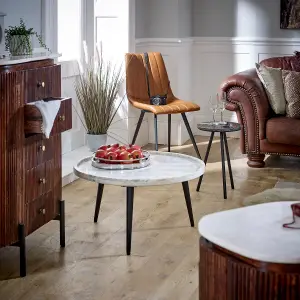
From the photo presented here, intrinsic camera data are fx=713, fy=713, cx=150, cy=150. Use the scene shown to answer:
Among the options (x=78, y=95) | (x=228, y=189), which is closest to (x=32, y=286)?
(x=228, y=189)

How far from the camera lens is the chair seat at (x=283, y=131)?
18.9ft

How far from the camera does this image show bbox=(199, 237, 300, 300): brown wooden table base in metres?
1.91

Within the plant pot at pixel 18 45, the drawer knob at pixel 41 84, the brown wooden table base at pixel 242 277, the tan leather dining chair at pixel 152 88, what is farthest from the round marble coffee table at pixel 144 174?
the tan leather dining chair at pixel 152 88

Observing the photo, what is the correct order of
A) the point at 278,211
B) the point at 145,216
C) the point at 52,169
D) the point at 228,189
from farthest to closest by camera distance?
the point at 228,189 < the point at 145,216 < the point at 52,169 < the point at 278,211

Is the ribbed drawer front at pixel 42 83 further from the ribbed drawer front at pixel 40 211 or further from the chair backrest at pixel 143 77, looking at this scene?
the chair backrest at pixel 143 77

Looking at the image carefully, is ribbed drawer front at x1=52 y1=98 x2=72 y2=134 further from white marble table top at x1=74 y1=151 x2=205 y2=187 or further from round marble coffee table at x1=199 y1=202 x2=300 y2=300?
round marble coffee table at x1=199 y1=202 x2=300 y2=300

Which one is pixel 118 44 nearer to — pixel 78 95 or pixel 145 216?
pixel 78 95

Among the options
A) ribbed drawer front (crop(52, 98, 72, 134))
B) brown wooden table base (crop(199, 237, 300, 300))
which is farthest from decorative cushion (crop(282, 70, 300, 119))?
brown wooden table base (crop(199, 237, 300, 300))

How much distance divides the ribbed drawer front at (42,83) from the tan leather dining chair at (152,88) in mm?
2115

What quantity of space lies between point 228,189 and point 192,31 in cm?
267

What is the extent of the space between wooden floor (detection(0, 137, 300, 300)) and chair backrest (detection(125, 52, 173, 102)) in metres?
1.11

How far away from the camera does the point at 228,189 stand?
5277mm

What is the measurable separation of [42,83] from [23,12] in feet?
4.68

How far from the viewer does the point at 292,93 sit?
19.3ft
